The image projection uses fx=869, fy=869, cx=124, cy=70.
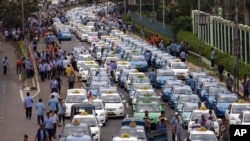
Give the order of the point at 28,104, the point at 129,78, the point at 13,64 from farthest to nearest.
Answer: the point at 13,64, the point at 129,78, the point at 28,104

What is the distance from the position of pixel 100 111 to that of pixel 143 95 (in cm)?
427

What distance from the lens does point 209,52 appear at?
69375 millimetres

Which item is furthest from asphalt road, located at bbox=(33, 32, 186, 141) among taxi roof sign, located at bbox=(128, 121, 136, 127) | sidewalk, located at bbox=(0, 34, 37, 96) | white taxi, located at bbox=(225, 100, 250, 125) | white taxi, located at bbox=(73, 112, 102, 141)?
white taxi, located at bbox=(225, 100, 250, 125)

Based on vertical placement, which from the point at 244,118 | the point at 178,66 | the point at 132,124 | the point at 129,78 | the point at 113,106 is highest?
the point at 132,124

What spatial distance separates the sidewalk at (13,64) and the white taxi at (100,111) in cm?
1130

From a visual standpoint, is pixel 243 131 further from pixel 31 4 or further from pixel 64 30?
pixel 64 30

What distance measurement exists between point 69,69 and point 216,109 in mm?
14528

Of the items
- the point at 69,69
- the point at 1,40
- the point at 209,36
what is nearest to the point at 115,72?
the point at 69,69

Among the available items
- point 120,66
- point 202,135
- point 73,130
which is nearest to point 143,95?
point 73,130

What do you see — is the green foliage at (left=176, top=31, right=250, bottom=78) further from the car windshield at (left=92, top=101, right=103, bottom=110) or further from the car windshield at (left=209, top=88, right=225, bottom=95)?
the car windshield at (left=92, top=101, right=103, bottom=110)

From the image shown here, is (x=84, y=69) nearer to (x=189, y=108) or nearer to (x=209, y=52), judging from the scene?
(x=209, y=52)

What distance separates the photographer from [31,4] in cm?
8506

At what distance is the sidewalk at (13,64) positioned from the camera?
5061 centimetres

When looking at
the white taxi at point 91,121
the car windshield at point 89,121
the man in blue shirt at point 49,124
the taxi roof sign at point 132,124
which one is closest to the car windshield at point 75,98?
the white taxi at point 91,121
